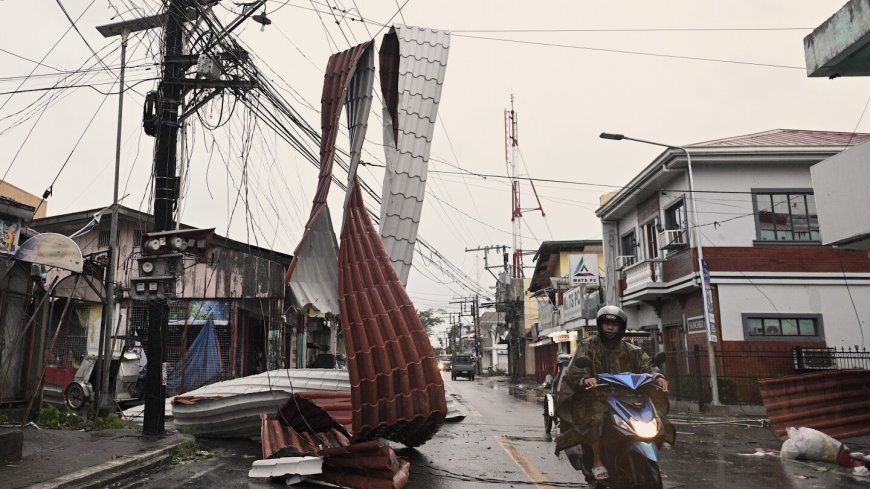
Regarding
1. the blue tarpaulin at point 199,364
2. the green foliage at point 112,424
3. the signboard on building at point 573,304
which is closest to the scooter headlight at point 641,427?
the green foliage at point 112,424

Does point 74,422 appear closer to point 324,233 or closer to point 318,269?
point 318,269

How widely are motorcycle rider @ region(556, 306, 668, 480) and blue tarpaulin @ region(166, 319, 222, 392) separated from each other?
595 inches

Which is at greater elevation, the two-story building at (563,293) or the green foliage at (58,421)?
the two-story building at (563,293)

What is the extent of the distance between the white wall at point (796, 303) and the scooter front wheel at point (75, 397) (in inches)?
710

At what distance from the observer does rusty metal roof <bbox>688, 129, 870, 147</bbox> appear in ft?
64.4

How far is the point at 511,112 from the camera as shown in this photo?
4766 centimetres

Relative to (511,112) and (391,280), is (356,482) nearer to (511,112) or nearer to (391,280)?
(391,280)

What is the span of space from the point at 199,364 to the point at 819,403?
16.2 metres

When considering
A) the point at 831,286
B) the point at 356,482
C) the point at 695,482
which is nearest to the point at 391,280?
the point at 356,482

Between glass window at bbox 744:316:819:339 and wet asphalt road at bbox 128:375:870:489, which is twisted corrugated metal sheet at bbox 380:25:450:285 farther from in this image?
glass window at bbox 744:316:819:339

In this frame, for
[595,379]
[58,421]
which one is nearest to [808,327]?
[595,379]

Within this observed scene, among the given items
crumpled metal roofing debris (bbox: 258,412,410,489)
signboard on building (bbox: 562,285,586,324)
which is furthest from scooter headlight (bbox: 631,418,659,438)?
signboard on building (bbox: 562,285,586,324)

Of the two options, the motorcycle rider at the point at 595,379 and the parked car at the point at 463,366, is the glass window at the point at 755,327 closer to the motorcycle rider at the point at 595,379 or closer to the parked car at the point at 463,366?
the motorcycle rider at the point at 595,379

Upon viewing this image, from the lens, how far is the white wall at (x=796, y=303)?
60.8ft
